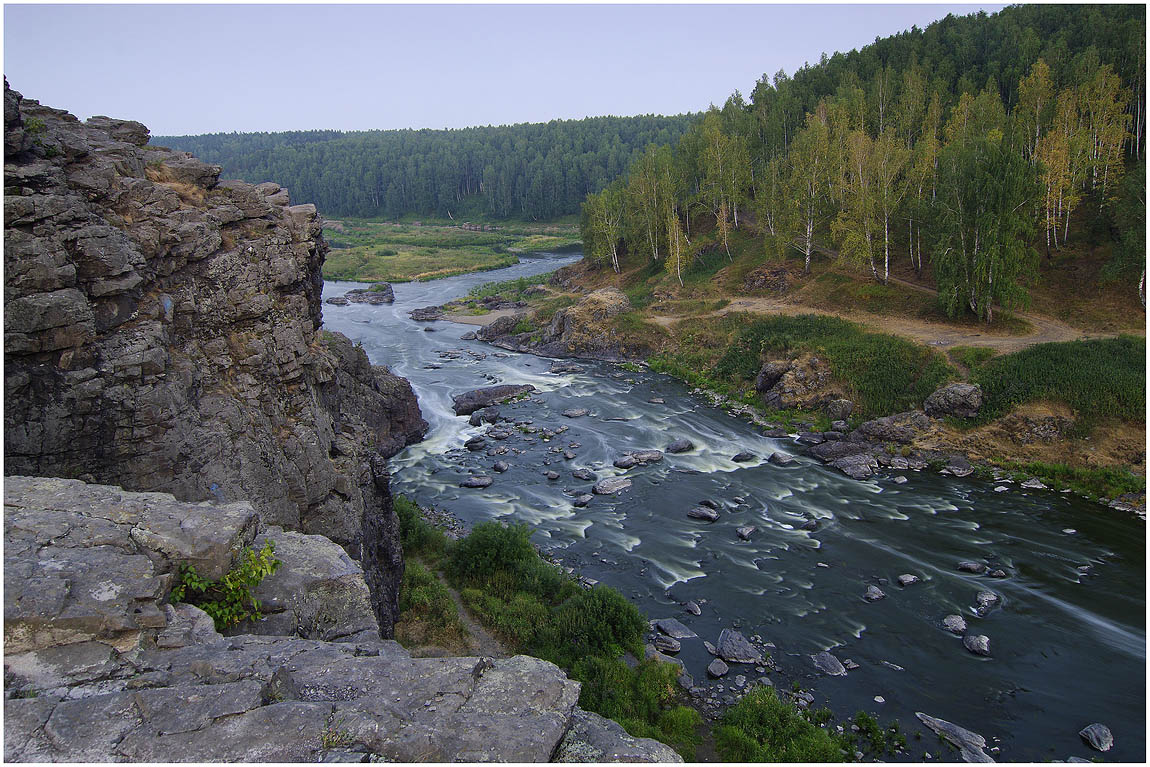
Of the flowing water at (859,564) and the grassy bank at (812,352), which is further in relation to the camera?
the grassy bank at (812,352)

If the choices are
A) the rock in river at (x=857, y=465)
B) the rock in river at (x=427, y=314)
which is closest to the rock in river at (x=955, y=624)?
the rock in river at (x=857, y=465)

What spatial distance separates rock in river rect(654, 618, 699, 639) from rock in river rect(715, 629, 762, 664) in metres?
0.93

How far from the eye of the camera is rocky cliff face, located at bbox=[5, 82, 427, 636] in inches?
518

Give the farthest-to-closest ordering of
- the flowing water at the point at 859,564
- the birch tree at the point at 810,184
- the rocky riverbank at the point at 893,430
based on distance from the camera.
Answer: the birch tree at the point at 810,184, the rocky riverbank at the point at 893,430, the flowing water at the point at 859,564

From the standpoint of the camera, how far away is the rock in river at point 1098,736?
16.0 m

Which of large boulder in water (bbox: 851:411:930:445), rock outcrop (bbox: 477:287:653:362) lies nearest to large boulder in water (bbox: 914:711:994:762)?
large boulder in water (bbox: 851:411:930:445)

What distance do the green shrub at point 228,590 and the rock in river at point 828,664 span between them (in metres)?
15.0

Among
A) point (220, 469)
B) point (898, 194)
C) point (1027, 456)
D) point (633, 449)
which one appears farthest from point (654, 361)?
point (220, 469)

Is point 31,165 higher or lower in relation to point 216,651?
higher

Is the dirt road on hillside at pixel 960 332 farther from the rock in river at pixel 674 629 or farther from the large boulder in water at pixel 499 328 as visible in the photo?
the rock in river at pixel 674 629

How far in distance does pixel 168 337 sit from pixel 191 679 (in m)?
9.95

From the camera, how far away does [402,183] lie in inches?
7165

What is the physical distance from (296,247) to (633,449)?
2110 centimetres

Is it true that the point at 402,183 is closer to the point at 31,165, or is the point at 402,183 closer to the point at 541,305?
the point at 541,305
